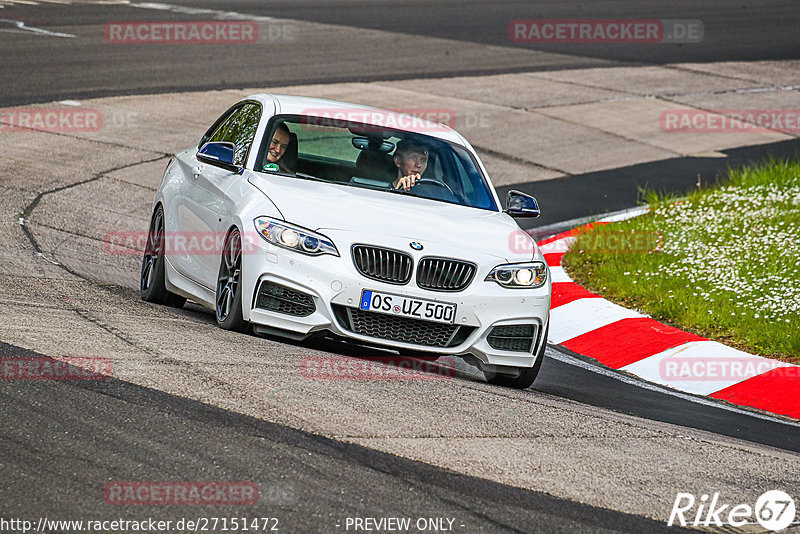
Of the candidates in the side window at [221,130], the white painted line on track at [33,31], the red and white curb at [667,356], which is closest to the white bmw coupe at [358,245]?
the side window at [221,130]

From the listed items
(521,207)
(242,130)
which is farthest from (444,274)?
(242,130)

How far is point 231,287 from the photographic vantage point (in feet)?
25.0

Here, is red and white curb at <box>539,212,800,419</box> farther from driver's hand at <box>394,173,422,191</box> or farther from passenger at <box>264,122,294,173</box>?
passenger at <box>264,122,294,173</box>

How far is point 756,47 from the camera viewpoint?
2767 cm

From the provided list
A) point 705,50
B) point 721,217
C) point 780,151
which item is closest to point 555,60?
point 705,50

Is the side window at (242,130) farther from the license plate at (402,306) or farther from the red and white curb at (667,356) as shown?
the red and white curb at (667,356)

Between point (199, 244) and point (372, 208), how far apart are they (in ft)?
4.26

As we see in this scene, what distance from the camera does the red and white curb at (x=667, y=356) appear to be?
859cm

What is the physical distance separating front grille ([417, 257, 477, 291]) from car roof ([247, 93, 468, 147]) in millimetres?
1756

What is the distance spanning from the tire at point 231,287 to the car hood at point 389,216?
1.23 feet

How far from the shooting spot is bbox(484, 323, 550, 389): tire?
7.86 meters

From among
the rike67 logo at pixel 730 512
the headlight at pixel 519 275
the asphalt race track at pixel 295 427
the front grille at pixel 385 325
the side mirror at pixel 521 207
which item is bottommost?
the rike67 logo at pixel 730 512

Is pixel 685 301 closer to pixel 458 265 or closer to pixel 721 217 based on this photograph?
pixel 721 217

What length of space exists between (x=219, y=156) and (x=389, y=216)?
4.33ft
